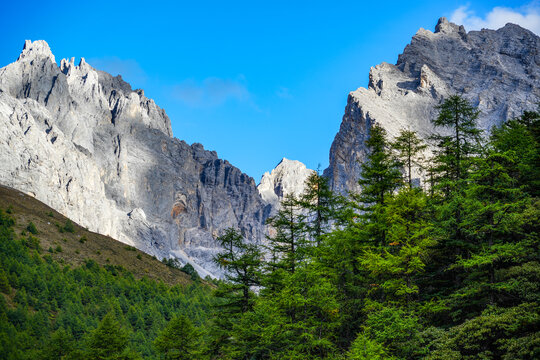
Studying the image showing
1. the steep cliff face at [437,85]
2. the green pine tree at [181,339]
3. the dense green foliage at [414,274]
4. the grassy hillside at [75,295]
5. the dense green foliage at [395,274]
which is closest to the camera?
the dense green foliage at [414,274]

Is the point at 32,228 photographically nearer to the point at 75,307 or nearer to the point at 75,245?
the point at 75,245

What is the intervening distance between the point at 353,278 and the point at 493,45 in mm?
198503

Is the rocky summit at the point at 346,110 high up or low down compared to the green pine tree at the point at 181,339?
up

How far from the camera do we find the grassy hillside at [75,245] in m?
77.2

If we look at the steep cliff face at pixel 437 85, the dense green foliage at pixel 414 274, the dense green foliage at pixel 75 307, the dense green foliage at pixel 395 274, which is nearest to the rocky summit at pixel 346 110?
the steep cliff face at pixel 437 85

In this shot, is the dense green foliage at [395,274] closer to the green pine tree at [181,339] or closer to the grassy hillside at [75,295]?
the green pine tree at [181,339]

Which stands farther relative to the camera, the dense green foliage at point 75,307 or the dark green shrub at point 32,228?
the dark green shrub at point 32,228

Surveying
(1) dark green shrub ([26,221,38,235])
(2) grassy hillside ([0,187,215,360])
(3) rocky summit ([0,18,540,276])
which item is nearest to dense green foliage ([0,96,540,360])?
(2) grassy hillside ([0,187,215,360])

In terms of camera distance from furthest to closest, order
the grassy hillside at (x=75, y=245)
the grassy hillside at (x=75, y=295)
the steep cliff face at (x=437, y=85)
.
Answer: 1. the steep cliff face at (x=437, y=85)
2. the grassy hillside at (x=75, y=245)
3. the grassy hillside at (x=75, y=295)

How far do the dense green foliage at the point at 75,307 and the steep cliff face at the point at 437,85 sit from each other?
4223 inches

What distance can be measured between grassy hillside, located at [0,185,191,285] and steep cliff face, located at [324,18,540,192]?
9123 cm

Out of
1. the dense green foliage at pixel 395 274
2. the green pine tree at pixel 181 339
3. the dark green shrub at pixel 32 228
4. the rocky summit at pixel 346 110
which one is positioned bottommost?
the green pine tree at pixel 181 339

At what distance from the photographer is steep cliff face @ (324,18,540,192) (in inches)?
6161

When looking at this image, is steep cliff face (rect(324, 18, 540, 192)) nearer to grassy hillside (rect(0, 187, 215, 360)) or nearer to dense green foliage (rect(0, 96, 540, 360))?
grassy hillside (rect(0, 187, 215, 360))
